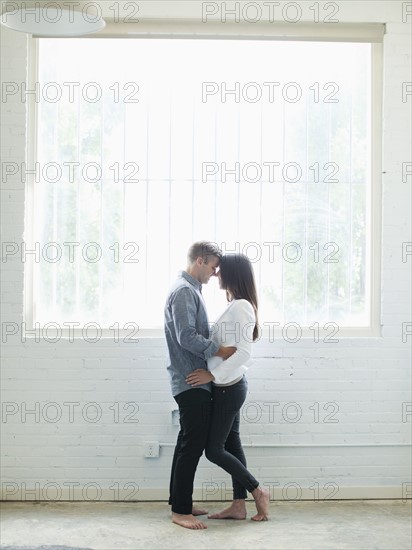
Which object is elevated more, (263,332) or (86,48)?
(86,48)

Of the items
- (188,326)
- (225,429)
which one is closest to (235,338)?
(188,326)

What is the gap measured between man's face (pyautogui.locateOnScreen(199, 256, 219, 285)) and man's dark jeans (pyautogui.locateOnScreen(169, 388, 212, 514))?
659mm

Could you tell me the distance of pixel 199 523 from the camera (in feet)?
15.5

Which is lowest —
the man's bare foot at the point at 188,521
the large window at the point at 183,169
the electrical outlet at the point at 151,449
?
the man's bare foot at the point at 188,521

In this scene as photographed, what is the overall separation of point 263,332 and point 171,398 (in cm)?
74

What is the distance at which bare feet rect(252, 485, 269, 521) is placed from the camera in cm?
479

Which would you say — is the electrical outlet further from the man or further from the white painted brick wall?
the man

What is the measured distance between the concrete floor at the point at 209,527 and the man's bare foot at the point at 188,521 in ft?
0.12

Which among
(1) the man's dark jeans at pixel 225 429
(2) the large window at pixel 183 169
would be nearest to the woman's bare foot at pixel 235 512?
(1) the man's dark jeans at pixel 225 429

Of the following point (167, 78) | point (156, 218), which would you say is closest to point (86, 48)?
point (167, 78)

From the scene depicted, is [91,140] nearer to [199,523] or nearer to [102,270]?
[102,270]

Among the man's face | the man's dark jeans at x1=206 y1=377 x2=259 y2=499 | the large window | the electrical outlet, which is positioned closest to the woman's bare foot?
the man's dark jeans at x1=206 y1=377 x2=259 y2=499

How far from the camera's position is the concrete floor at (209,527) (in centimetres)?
440

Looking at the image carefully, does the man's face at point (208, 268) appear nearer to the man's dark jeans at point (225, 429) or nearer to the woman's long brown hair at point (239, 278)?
the woman's long brown hair at point (239, 278)
